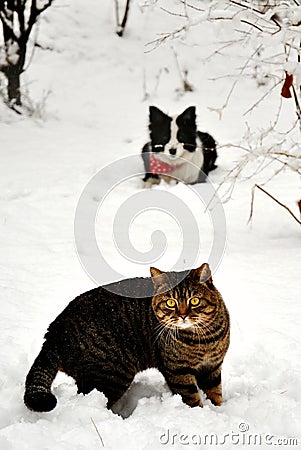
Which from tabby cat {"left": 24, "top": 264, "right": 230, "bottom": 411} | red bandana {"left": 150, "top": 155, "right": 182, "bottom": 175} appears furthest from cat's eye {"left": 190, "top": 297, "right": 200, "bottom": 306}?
red bandana {"left": 150, "top": 155, "right": 182, "bottom": 175}

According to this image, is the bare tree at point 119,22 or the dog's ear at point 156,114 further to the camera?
the bare tree at point 119,22

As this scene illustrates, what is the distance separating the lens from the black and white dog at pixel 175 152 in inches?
251

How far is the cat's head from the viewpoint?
2.37 m

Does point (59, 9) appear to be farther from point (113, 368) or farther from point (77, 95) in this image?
point (113, 368)

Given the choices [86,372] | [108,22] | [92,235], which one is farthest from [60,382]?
[108,22]

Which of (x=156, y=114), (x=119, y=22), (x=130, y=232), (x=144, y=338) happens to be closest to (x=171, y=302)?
(x=144, y=338)

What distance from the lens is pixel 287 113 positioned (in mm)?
8391

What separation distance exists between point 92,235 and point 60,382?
7.31 ft

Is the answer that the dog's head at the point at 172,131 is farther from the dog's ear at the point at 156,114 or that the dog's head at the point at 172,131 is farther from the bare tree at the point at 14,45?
the bare tree at the point at 14,45

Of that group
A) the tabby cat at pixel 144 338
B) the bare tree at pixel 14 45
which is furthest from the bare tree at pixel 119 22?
the tabby cat at pixel 144 338

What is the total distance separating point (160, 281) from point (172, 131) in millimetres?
4176

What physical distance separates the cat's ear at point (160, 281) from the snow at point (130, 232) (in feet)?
1.50

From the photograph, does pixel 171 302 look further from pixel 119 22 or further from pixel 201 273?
pixel 119 22

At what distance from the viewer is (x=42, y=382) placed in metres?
2.33
